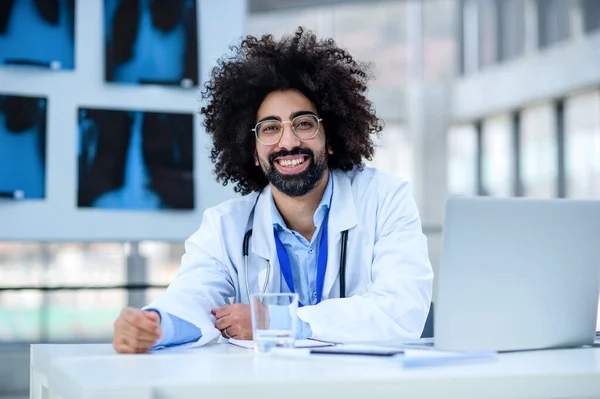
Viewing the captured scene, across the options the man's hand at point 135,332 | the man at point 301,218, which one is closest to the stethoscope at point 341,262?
the man at point 301,218

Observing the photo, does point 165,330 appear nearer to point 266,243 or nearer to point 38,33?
point 266,243

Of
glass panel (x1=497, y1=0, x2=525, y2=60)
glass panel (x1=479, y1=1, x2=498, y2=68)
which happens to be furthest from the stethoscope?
glass panel (x1=479, y1=1, x2=498, y2=68)

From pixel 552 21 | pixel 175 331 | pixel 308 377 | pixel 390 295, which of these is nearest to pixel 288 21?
pixel 552 21

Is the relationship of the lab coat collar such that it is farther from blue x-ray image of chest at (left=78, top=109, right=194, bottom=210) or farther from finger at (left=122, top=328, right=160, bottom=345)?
blue x-ray image of chest at (left=78, top=109, right=194, bottom=210)

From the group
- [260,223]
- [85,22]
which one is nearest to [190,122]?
[85,22]

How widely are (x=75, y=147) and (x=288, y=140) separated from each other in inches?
41.5

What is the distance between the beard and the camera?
8.31 ft

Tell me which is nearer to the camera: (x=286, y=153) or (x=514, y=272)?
(x=514, y=272)

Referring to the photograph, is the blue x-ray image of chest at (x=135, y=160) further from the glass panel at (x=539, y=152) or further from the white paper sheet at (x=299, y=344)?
the glass panel at (x=539, y=152)

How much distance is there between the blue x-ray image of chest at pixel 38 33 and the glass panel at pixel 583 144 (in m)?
7.11

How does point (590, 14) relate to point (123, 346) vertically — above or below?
above

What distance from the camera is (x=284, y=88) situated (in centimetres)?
273

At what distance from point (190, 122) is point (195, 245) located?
1.04 metres

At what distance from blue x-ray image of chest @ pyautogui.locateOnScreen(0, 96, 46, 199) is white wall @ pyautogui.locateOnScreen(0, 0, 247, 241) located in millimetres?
26
